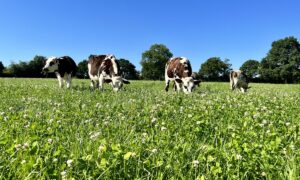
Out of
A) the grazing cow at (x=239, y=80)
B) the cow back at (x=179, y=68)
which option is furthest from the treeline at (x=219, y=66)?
the cow back at (x=179, y=68)

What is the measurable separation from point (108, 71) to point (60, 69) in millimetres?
4473

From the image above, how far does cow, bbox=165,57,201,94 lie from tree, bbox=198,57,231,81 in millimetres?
119674

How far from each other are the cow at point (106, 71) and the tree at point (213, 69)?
4790 inches

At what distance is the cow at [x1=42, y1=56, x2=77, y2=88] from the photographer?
2420 centimetres

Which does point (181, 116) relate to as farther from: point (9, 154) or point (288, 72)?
point (288, 72)

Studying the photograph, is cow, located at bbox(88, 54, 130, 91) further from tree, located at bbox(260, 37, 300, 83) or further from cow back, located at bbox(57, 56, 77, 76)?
tree, located at bbox(260, 37, 300, 83)

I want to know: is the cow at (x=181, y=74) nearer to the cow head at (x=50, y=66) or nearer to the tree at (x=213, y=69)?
the cow head at (x=50, y=66)

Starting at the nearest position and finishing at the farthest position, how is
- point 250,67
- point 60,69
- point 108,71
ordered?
point 108,71 < point 60,69 < point 250,67

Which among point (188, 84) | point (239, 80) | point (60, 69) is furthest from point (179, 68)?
point (60, 69)

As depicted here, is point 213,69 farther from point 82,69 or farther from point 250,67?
point 82,69

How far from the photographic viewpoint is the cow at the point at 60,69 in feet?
79.4

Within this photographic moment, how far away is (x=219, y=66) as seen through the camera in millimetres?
145750

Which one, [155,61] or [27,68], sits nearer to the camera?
[27,68]

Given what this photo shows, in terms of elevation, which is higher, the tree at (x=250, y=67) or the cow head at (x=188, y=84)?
the tree at (x=250, y=67)
